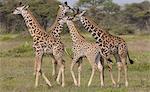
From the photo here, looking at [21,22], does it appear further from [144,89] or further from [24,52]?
[144,89]

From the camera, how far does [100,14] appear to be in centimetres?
5331

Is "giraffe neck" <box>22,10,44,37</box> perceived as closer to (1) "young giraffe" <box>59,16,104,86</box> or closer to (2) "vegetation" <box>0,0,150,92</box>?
(1) "young giraffe" <box>59,16,104,86</box>

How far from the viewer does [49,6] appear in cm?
4731

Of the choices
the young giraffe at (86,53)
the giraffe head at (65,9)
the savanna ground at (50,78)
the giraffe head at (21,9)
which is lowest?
the savanna ground at (50,78)

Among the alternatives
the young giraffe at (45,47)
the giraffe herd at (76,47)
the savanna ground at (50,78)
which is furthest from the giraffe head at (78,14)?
the savanna ground at (50,78)

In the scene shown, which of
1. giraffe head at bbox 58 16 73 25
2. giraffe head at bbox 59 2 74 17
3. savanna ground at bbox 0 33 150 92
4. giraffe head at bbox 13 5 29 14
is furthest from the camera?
giraffe head at bbox 59 2 74 17

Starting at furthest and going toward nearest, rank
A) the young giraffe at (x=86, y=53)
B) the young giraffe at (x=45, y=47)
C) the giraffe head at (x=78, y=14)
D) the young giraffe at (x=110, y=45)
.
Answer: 1. the giraffe head at (x=78, y=14)
2. the young giraffe at (x=110, y=45)
3. the young giraffe at (x=86, y=53)
4. the young giraffe at (x=45, y=47)

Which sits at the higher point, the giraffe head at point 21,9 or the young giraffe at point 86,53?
A: the giraffe head at point 21,9

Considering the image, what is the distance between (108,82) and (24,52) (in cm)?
1102

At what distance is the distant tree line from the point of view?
1829 inches

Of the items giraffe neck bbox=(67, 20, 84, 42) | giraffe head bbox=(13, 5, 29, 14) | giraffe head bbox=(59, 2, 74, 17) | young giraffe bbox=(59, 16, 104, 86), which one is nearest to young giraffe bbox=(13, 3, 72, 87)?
young giraffe bbox=(59, 16, 104, 86)

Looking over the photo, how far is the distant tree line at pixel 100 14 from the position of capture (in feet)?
152

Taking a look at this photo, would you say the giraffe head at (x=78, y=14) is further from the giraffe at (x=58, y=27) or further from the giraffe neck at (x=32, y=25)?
the giraffe neck at (x=32, y=25)

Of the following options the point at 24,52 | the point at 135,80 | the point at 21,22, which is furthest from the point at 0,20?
the point at 135,80
